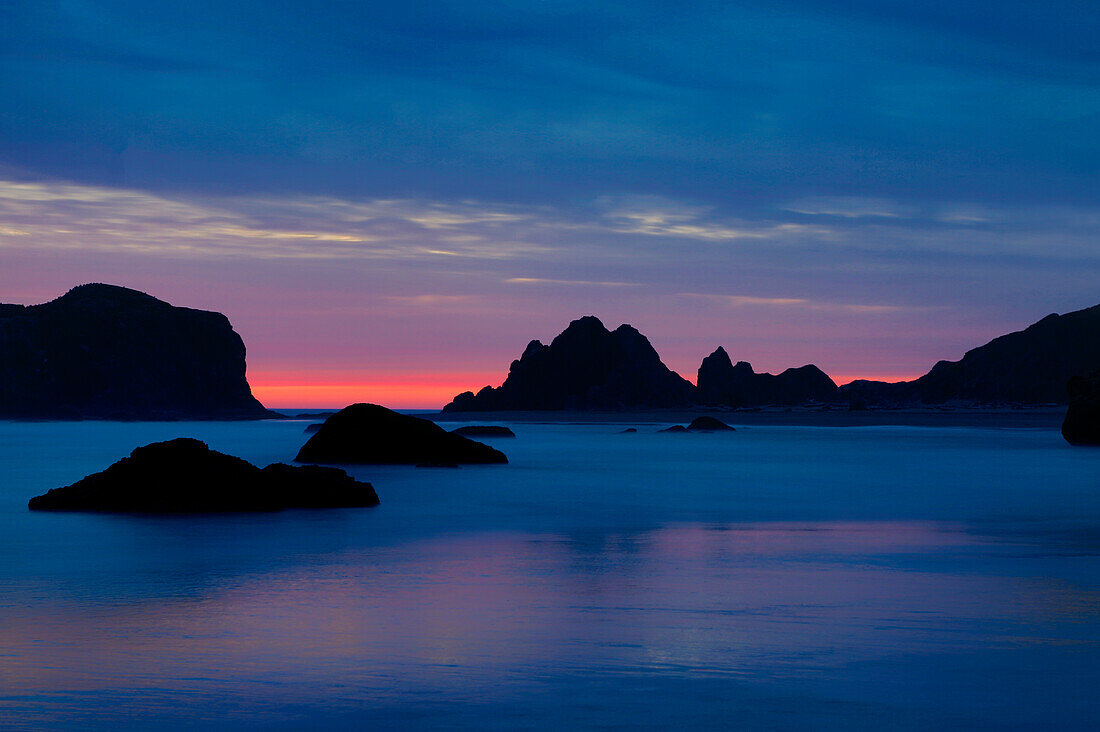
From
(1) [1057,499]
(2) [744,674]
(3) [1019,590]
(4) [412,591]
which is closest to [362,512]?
(4) [412,591]

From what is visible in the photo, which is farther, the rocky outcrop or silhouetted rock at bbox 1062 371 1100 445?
the rocky outcrop

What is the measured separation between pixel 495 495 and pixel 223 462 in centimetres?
1083

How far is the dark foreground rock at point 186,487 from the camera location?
27172mm

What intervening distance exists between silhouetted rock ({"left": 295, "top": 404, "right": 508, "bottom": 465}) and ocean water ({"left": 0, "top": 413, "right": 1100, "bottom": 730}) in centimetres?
2052

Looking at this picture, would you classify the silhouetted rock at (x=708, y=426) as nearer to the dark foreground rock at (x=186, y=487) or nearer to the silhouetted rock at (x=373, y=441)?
the silhouetted rock at (x=373, y=441)

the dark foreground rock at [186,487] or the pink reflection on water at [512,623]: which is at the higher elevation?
the dark foreground rock at [186,487]

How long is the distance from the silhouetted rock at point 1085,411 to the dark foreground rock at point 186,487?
2710 inches

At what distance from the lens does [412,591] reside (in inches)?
633

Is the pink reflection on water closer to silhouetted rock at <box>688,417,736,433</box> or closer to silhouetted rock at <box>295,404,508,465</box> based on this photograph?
silhouetted rock at <box>295,404,508,465</box>

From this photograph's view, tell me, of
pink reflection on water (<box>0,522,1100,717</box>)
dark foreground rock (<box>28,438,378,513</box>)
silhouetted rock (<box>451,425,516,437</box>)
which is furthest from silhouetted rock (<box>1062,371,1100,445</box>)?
dark foreground rock (<box>28,438,378,513</box>)

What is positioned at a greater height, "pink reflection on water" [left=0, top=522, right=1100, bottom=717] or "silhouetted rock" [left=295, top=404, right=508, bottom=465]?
"silhouetted rock" [left=295, top=404, right=508, bottom=465]

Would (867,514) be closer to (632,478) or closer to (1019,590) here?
(1019,590)

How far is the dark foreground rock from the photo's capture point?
89.1 ft

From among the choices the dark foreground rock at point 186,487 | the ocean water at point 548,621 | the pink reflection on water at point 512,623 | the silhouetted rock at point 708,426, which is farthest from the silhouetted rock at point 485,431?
the pink reflection on water at point 512,623
